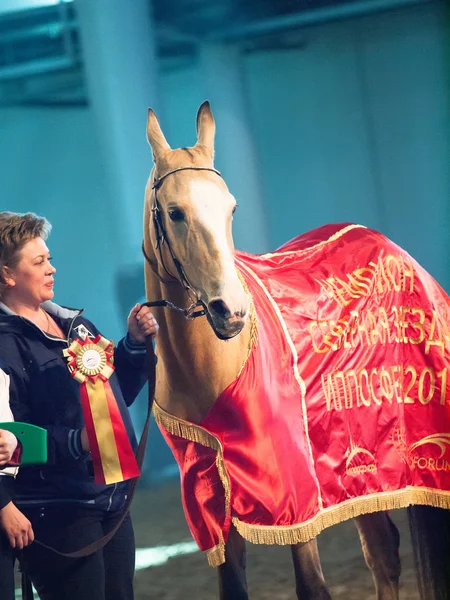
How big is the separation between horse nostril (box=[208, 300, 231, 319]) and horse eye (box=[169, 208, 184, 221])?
0.23 m

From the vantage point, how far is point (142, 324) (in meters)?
A: 1.80

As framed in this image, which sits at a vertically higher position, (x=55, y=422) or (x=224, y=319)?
(x=224, y=319)

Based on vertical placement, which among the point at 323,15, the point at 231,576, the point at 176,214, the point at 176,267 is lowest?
the point at 231,576

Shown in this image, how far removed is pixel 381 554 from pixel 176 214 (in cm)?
130

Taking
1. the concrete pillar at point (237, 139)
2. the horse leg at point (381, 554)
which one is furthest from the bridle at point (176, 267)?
the horse leg at point (381, 554)

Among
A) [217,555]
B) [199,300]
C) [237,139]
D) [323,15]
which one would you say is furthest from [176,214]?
[323,15]

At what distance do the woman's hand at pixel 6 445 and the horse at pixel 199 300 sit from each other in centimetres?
47

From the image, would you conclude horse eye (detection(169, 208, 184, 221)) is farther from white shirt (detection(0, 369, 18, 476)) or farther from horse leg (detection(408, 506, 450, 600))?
horse leg (detection(408, 506, 450, 600))

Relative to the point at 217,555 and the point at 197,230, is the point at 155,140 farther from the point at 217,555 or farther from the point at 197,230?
the point at 217,555

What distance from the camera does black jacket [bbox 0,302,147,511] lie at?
1656 millimetres

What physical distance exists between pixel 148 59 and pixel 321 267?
85 cm

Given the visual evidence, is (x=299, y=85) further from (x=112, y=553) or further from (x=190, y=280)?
(x=112, y=553)

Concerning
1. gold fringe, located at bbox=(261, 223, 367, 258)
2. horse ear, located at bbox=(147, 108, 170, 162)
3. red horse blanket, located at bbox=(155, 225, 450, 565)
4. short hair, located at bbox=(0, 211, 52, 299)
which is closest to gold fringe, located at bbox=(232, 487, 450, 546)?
red horse blanket, located at bbox=(155, 225, 450, 565)

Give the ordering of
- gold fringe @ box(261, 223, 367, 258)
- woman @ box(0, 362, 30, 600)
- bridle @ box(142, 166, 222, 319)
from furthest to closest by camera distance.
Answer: gold fringe @ box(261, 223, 367, 258) < bridle @ box(142, 166, 222, 319) < woman @ box(0, 362, 30, 600)
